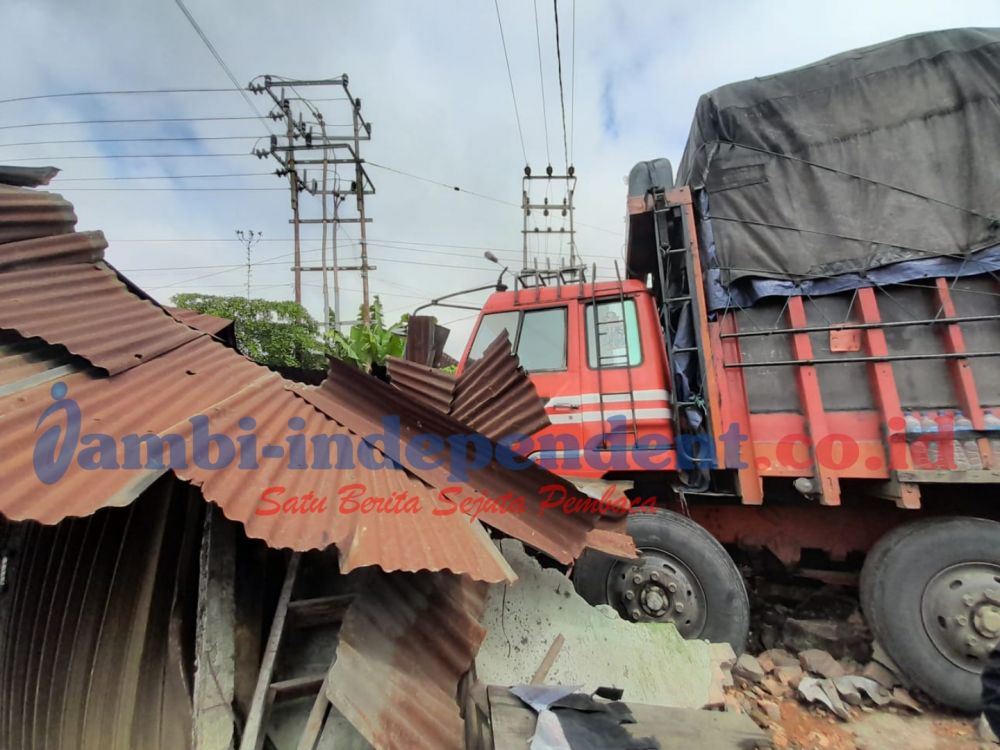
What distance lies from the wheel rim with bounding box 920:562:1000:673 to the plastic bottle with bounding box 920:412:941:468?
2.13 feet

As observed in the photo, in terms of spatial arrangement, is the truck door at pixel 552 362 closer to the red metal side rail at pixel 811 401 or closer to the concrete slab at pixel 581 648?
the concrete slab at pixel 581 648

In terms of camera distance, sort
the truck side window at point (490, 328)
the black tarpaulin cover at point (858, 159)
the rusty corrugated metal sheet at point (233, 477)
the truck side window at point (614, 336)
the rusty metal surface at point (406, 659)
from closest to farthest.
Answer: the rusty corrugated metal sheet at point (233, 477)
the rusty metal surface at point (406, 659)
the black tarpaulin cover at point (858, 159)
the truck side window at point (614, 336)
the truck side window at point (490, 328)

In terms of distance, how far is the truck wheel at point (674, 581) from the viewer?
9.26ft

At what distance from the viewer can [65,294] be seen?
1.73m

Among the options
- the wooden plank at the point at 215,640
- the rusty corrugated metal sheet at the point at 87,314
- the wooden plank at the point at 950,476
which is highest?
the rusty corrugated metal sheet at the point at 87,314

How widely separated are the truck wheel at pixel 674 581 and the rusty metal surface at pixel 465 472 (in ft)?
4.44

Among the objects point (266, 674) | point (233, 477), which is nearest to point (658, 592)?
point (266, 674)

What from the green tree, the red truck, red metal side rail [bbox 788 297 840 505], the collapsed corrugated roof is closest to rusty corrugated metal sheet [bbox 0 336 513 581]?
the collapsed corrugated roof

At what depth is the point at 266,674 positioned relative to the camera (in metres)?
1.50

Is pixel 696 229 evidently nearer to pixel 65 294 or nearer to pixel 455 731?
pixel 455 731

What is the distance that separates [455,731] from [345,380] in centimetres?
134

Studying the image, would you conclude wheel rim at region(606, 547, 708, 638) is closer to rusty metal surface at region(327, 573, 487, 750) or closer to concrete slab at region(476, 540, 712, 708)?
concrete slab at region(476, 540, 712, 708)

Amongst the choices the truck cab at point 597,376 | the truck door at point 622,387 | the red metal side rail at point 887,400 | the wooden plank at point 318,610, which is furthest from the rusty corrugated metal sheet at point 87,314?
Answer: the red metal side rail at point 887,400

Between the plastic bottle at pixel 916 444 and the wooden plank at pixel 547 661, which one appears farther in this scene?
the plastic bottle at pixel 916 444
